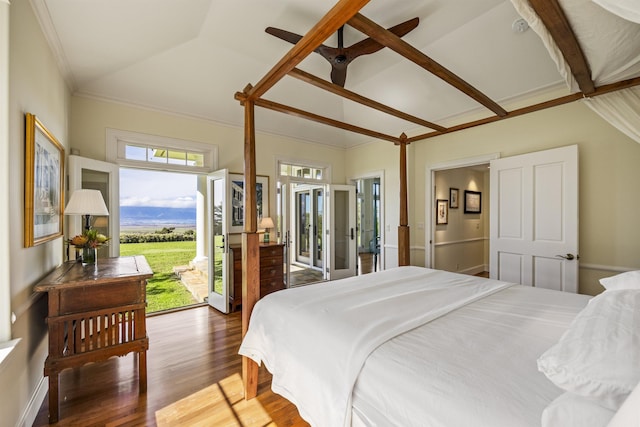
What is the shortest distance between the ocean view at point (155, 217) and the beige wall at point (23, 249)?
5.13m

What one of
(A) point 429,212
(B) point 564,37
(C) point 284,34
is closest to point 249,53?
(C) point 284,34

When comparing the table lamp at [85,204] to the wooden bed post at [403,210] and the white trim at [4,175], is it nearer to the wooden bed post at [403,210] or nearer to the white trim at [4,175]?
the white trim at [4,175]

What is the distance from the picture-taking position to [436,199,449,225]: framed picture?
4.88 meters

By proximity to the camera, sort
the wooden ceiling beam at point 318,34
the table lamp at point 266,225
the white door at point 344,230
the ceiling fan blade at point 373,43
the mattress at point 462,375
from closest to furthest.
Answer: the mattress at point 462,375 < the wooden ceiling beam at point 318,34 < the ceiling fan blade at point 373,43 < the table lamp at point 266,225 < the white door at point 344,230

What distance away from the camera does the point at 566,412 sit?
0.70 m

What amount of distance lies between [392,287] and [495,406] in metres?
1.24

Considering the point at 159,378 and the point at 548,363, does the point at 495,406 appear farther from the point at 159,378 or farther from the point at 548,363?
the point at 159,378

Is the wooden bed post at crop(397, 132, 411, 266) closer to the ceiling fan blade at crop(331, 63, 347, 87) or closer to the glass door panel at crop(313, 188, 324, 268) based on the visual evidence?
the ceiling fan blade at crop(331, 63, 347, 87)

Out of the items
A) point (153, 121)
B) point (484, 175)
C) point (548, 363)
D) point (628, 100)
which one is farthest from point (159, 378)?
point (484, 175)

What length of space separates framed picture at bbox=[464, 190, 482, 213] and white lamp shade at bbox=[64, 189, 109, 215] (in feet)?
18.9

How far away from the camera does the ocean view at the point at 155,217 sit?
6720 millimetres

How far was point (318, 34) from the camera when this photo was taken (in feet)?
4.43

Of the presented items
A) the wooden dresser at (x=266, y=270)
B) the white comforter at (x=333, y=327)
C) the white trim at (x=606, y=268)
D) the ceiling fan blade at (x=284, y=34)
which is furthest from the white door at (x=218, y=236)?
the white trim at (x=606, y=268)

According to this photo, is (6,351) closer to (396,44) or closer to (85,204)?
(85,204)
